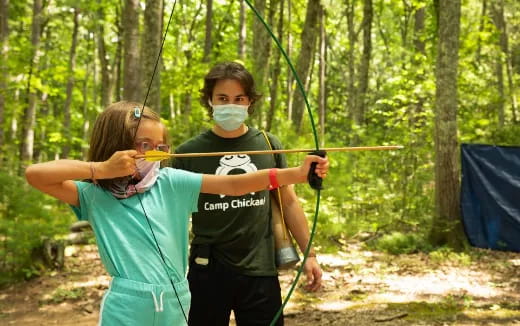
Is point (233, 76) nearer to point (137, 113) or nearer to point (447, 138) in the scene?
point (137, 113)

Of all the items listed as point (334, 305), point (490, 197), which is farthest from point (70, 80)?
point (334, 305)

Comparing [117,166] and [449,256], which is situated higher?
[117,166]

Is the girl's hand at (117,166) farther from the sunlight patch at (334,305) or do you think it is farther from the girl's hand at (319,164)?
the sunlight patch at (334,305)

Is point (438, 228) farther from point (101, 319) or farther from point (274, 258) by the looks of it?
point (101, 319)

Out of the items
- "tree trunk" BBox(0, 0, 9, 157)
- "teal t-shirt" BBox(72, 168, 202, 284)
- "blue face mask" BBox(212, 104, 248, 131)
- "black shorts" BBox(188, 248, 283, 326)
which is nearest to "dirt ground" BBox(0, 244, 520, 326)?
"black shorts" BBox(188, 248, 283, 326)

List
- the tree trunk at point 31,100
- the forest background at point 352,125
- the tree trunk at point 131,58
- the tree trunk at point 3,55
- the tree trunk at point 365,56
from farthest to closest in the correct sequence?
1. the tree trunk at point 365,56
2. the tree trunk at point 31,100
3. the tree trunk at point 3,55
4. the forest background at point 352,125
5. the tree trunk at point 131,58

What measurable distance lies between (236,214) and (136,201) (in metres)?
0.65

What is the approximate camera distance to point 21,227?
264 inches

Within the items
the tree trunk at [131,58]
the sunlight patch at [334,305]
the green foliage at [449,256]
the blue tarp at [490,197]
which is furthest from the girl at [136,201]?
the blue tarp at [490,197]

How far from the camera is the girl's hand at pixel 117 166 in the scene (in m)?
1.69

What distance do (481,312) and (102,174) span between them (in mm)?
4203

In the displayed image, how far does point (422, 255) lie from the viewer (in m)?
7.75

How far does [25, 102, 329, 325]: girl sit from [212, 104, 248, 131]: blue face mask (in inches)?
20.0

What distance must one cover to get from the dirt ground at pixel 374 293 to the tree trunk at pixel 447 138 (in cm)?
48
